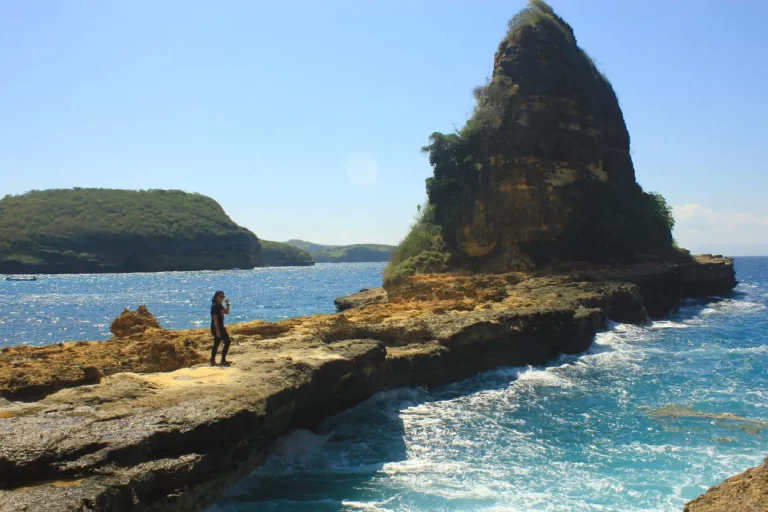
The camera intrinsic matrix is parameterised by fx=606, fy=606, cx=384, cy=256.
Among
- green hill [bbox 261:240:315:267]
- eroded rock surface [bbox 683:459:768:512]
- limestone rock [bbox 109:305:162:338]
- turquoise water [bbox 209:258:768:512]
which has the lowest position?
turquoise water [bbox 209:258:768:512]

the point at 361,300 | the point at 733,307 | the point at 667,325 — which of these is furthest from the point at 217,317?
the point at 733,307

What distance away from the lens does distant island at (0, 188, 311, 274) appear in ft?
389

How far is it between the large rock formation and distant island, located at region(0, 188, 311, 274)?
98.4 m

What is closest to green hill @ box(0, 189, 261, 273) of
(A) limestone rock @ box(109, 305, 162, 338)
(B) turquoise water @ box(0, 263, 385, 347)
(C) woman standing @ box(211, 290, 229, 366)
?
(B) turquoise water @ box(0, 263, 385, 347)

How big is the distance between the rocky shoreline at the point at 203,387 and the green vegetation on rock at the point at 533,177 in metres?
18.6

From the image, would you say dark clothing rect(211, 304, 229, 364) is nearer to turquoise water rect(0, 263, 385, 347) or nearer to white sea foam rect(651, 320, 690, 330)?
turquoise water rect(0, 263, 385, 347)

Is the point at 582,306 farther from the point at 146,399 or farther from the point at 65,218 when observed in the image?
the point at 65,218

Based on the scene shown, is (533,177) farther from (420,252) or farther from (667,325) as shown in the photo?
(667,325)

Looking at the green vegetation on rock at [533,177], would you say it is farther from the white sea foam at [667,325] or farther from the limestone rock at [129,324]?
the limestone rock at [129,324]

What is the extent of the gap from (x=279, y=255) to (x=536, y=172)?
5569 inches

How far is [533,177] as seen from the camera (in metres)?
41.0

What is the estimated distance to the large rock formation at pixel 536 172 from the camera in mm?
41344

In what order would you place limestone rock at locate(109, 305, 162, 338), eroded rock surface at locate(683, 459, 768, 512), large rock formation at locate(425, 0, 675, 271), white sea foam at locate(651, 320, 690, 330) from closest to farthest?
eroded rock surface at locate(683, 459, 768, 512), limestone rock at locate(109, 305, 162, 338), white sea foam at locate(651, 320, 690, 330), large rock formation at locate(425, 0, 675, 271)

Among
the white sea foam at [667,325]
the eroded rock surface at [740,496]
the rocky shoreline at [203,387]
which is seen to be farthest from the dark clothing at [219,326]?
the white sea foam at [667,325]
